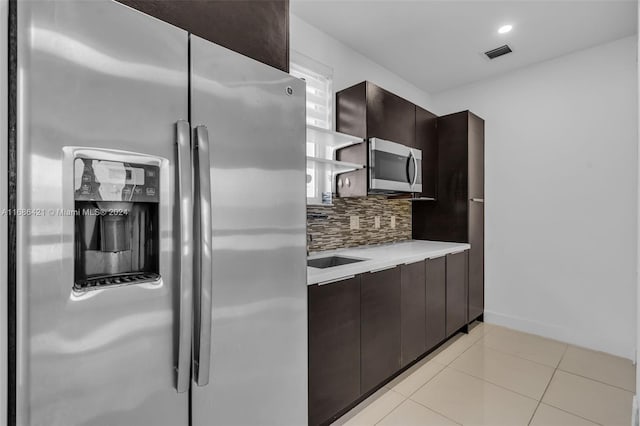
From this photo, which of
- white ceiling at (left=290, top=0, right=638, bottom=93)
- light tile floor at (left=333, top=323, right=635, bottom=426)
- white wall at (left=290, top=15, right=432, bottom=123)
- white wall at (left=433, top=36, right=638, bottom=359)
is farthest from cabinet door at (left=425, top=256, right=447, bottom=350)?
white ceiling at (left=290, top=0, right=638, bottom=93)

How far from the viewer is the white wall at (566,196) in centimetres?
271

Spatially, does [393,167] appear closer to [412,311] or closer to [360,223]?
[360,223]

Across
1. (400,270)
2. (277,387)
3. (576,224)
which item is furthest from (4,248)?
(576,224)

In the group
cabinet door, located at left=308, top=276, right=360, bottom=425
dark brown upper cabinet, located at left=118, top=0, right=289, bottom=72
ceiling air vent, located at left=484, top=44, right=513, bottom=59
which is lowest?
cabinet door, located at left=308, top=276, right=360, bottom=425

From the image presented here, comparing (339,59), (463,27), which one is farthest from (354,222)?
(463,27)

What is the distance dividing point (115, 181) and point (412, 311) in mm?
2139

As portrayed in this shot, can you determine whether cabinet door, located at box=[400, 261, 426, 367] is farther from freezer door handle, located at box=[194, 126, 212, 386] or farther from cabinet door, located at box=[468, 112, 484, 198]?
freezer door handle, located at box=[194, 126, 212, 386]

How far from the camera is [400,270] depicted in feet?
7.49

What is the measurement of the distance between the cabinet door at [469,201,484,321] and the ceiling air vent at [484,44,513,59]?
1.38 metres

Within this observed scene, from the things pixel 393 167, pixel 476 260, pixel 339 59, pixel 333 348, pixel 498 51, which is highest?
pixel 498 51

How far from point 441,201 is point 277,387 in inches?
106

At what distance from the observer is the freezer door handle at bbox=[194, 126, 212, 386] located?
3.20ft

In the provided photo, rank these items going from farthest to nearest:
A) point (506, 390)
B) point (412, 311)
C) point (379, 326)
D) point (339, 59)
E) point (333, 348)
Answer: point (339, 59) → point (412, 311) → point (506, 390) → point (379, 326) → point (333, 348)

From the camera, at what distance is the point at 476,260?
132 inches
